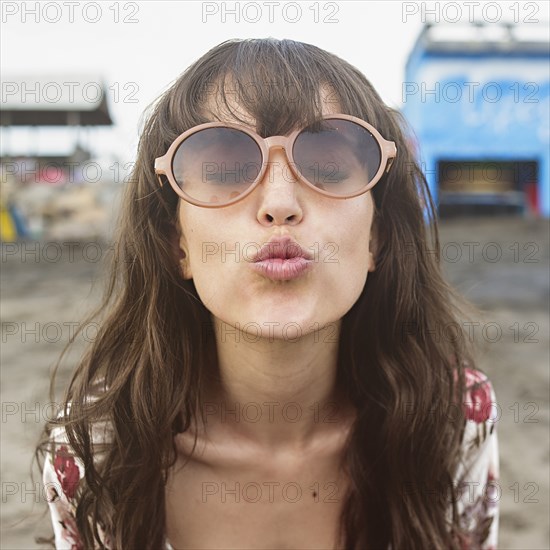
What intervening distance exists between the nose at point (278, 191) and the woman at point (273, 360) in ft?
0.10

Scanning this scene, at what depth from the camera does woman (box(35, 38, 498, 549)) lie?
1735 millimetres

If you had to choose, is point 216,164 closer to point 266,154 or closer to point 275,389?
point 266,154

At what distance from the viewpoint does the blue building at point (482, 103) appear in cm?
1458

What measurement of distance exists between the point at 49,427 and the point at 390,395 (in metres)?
1.22

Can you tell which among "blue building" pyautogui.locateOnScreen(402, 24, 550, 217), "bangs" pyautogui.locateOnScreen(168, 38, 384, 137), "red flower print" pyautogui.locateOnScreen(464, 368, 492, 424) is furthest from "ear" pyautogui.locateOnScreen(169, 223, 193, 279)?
"blue building" pyautogui.locateOnScreen(402, 24, 550, 217)

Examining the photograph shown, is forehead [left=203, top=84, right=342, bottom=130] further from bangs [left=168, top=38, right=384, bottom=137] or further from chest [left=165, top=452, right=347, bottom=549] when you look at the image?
chest [left=165, top=452, right=347, bottom=549]

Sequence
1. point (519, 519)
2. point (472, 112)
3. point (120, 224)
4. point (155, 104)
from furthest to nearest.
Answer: point (472, 112) < point (519, 519) < point (120, 224) < point (155, 104)

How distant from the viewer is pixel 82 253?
43.3 ft

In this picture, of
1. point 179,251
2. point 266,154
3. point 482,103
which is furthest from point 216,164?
point 482,103

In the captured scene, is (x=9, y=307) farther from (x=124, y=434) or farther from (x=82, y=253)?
(x=124, y=434)

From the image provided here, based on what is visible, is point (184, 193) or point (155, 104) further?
point (155, 104)

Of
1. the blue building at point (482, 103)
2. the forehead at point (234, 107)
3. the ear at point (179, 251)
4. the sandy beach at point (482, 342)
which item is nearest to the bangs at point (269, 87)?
the forehead at point (234, 107)

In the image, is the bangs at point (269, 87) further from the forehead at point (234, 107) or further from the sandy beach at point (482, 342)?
the sandy beach at point (482, 342)

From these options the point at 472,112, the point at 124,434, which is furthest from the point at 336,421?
the point at 472,112
